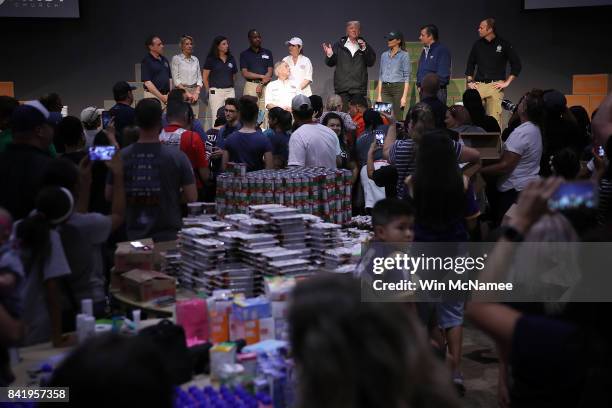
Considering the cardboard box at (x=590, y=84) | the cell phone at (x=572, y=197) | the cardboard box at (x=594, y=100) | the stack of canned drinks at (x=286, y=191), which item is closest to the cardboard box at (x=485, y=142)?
the stack of canned drinks at (x=286, y=191)

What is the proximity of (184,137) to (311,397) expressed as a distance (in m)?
4.15

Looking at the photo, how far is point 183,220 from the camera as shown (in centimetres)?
445

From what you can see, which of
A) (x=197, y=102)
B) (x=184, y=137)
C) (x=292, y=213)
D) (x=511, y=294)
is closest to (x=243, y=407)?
(x=511, y=294)

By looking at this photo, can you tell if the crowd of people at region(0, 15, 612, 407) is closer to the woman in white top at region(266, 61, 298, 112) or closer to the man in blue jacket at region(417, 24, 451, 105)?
the woman in white top at region(266, 61, 298, 112)

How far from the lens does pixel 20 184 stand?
404 cm

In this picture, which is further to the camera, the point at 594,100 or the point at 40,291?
the point at 594,100

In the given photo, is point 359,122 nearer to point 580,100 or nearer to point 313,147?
point 313,147

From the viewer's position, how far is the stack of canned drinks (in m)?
4.77

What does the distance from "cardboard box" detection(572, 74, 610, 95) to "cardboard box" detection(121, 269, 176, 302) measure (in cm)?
1011

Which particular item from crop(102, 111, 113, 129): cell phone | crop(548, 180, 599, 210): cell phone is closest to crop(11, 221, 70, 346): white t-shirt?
crop(548, 180, 599, 210): cell phone

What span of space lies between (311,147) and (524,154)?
5.37ft

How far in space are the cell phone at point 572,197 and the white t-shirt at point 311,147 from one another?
382 centimetres


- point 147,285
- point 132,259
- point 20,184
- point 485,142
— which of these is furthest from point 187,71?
point 147,285

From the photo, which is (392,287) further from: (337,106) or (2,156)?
(337,106)
